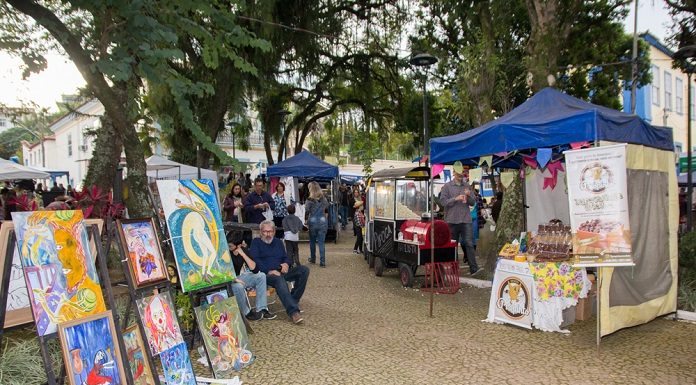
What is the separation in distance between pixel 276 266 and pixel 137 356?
2.57m

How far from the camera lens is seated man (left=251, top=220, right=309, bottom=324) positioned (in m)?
6.00

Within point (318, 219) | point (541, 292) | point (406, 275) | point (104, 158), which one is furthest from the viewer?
point (318, 219)

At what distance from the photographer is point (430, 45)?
13.7 meters

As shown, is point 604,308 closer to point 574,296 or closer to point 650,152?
point 574,296

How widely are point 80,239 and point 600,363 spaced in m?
4.62

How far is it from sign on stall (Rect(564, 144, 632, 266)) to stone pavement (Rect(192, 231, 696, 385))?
100cm

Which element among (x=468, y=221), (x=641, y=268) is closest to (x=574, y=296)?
(x=641, y=268)

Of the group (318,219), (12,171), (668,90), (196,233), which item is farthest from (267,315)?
(668,90)

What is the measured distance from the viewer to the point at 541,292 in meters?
5.54

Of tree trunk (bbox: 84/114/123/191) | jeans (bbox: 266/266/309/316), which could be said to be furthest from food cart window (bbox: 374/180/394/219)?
tree trunk (bbox: 84/114/123/191)

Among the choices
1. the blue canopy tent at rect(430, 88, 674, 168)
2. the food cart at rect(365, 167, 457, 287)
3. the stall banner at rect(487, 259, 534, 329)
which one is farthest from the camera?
the food cart at rect(365, 167, 457, 287)

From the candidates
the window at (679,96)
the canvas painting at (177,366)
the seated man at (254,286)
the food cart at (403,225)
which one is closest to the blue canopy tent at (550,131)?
the food cart at (403,225)

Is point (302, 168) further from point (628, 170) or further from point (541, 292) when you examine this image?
point (628, 170)

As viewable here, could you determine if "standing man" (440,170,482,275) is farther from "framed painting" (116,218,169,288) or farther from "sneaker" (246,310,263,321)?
"framed painting" (116,218,169,288)
